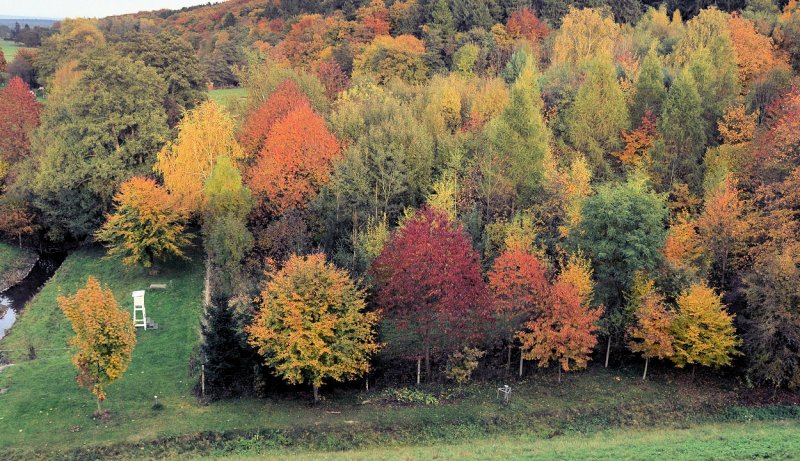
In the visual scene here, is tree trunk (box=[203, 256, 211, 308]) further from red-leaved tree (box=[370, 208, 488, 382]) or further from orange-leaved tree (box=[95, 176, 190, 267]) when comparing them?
red-leaved tree (box=[370, 208, 488, 382])

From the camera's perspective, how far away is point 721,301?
38219 millimetres

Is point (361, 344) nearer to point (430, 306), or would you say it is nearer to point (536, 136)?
point (430, 306)

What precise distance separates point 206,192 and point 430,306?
2181 cm

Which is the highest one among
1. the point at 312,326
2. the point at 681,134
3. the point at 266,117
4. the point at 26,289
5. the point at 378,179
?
the point at 681,134

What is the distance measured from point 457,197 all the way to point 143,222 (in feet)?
73.9

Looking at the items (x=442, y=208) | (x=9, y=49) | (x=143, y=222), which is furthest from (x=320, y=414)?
(x=9, y=49)

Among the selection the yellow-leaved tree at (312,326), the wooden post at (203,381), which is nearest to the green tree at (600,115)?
the yellow-leaved tree at (312,326)

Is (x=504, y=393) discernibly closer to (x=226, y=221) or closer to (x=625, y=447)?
(x=625, y=447)

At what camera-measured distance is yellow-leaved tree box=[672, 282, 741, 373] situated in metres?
34.5

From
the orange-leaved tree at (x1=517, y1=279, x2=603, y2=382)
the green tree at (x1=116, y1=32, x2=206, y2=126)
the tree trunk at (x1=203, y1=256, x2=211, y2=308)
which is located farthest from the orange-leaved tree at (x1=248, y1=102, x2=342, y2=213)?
the orange-leaved tree at (x1=517, y1=279, x2=603, y2=382)

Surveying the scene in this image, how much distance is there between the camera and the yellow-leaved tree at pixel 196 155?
52.4 metres

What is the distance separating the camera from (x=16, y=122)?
235 ft

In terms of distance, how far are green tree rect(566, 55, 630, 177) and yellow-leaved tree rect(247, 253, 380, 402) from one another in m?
24.3

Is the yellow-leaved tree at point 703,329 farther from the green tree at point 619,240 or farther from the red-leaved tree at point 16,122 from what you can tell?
the red-leaved tree at point 16,122
